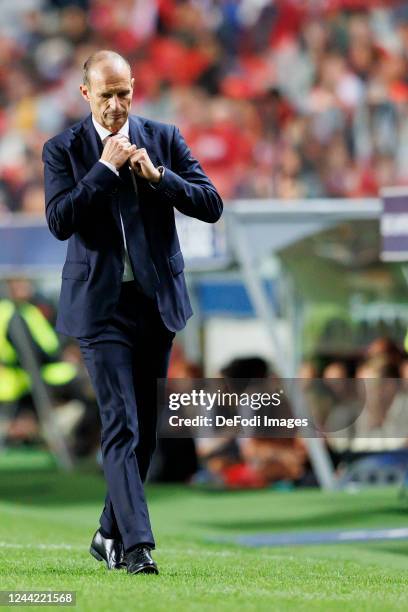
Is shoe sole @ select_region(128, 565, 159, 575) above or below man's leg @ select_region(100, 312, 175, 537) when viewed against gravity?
below

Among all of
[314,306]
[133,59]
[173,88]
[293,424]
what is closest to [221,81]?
[173,88]

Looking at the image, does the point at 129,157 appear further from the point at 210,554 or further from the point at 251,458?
the point at 251,458

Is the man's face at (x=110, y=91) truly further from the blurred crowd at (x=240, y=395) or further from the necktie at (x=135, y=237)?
the blurred crowd at (x=240, y=395)

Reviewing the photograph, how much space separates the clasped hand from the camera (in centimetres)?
488

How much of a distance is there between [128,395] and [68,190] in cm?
76

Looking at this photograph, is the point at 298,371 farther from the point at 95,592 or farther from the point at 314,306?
the point at 95,592

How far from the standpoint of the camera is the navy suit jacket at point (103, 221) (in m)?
4.96

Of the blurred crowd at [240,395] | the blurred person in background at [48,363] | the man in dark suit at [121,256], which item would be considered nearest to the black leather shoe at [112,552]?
the man in dark suit at [121,256]

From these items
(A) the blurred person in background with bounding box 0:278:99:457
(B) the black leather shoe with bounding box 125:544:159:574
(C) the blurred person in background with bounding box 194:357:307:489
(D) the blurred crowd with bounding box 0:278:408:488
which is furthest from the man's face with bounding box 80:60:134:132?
(A) the blurred person in background with bounding box 0:278:99:457

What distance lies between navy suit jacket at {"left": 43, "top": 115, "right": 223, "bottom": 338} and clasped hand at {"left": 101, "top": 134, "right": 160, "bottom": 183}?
0.04m

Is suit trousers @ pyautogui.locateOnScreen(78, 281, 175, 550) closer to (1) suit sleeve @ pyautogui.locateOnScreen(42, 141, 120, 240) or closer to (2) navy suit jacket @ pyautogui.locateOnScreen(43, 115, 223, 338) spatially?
(2) navy suit jacket @ pyautogui.locateOnScreen(43, 115, 223, 338)

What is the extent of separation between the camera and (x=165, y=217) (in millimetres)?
5117

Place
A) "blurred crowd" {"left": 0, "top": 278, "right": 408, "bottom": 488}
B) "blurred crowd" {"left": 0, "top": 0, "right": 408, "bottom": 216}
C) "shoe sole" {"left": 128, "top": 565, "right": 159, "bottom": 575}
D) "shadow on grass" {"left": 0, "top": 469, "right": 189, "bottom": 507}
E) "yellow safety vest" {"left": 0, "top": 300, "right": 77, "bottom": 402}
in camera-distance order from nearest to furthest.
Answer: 1. "shoe sole" {"left": 128, "top": 565, "right": 159, "bottom": 575}
2. "blurred crowd" {"left": 0, "top": 278, "right": 408, "bottom": 488}
3. "shadow on grass" {"left": 0, "top": 469, "right": 189, "bottom": 507}
4. "yellow safety vest" {"left": 0, "top": 300, "right": 77, "bottom": 402}
5. "blurred crowd" {"left": 0, "top": 0, "right": 408, "bottom": 216}

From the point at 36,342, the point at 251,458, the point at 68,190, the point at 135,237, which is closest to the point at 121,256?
the point at 135,237
